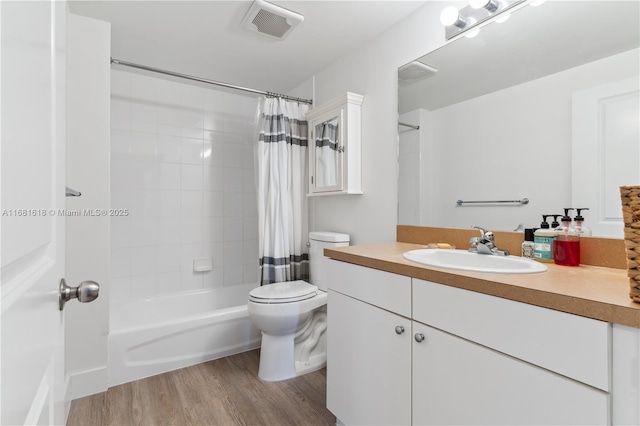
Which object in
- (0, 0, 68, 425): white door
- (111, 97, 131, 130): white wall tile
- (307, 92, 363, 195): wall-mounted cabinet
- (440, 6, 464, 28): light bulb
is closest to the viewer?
(0, 0, 68, 425): white door

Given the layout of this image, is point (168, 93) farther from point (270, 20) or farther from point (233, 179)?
point (270, 20)

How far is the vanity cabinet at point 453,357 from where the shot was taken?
718mm

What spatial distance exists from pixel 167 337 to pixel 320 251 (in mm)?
1157

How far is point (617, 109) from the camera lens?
1088mm

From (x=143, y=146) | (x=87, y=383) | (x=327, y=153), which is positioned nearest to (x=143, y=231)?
(x=143, y=146)

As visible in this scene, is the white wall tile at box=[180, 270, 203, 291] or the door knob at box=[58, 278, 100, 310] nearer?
the door knob at box=[58, 278, 100, 310]

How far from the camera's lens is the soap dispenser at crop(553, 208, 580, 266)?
3.64ft

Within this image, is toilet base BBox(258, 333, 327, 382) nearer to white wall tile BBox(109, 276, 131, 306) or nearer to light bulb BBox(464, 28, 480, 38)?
white wall tile BBox(109, 276, 131, 306)

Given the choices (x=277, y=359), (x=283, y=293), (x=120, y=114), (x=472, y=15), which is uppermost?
(x=472, y=15)

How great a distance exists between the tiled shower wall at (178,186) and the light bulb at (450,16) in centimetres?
158

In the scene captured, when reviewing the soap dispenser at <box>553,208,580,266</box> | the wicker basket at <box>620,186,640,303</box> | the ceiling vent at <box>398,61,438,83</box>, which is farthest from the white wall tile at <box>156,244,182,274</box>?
the wicker basket at <box>620,186,640,303</box>

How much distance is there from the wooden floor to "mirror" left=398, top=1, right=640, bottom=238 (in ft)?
3.84

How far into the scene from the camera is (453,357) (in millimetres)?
975

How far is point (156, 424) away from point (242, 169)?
216 cm
